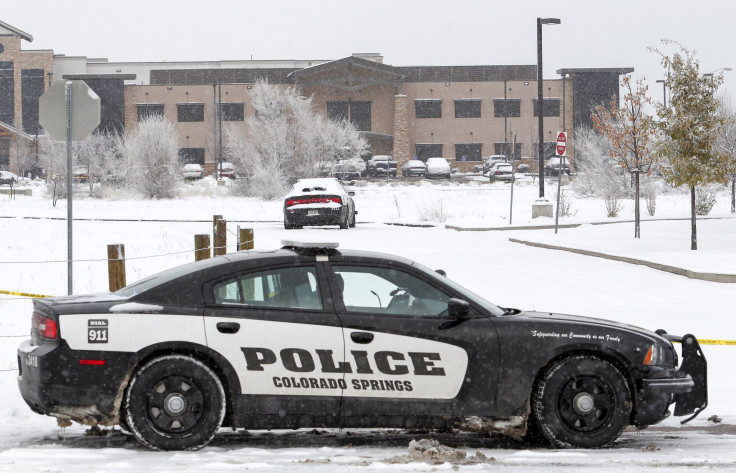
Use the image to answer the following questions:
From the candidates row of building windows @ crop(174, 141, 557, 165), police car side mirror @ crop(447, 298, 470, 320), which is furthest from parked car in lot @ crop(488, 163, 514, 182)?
police car side mirror @ crop(447, 298, 470, 320)

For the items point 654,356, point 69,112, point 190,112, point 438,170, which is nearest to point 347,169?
point 438,170

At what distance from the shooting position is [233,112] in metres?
84.8

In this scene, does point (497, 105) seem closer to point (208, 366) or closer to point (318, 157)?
point (318, 157)

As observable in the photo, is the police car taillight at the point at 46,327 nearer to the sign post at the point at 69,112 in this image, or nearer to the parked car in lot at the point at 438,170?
the sign post at the point at 69,112

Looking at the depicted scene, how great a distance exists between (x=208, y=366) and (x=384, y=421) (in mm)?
1228

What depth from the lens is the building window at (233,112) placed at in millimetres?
84375

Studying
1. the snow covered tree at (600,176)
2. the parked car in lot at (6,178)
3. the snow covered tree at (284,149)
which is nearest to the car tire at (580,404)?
the snow covered tree at (600,176)

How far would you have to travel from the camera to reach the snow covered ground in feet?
20.9

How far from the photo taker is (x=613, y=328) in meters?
6.93

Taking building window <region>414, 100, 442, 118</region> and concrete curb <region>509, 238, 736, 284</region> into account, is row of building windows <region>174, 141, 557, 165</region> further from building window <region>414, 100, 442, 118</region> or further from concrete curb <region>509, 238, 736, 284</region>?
concrete curb <region>509, 238, 736, 284</region>

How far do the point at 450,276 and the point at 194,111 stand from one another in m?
70.3

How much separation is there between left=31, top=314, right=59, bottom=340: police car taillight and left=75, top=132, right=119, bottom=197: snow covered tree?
4690 cm

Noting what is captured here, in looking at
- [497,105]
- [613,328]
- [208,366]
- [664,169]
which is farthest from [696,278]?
[497,105]

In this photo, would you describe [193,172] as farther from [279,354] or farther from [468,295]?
[279,354]
